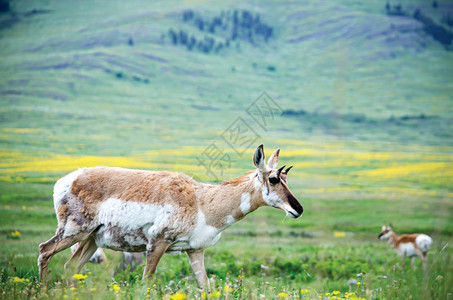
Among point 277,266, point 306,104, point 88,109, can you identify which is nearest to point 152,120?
point 88,109

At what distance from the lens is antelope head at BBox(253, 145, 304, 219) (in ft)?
32.1

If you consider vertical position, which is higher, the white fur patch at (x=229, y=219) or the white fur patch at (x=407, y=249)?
the white fur patch at (x=229, y=219)

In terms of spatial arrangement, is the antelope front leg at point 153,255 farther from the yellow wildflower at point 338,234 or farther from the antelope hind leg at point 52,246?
the yellow wildflower at point 338,234

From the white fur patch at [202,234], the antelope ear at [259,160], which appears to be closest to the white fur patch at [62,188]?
the white fur patch at [202,234]

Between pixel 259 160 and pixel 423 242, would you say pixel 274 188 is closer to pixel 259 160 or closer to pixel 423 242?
pixel 259 160

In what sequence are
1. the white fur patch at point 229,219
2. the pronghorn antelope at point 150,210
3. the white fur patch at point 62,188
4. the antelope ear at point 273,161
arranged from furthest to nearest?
the antelope ear at point 273,161 < the white fur patch at point 229,219 < the white fur patch at point 62,188 < the pronghorn antelope at point 150,210

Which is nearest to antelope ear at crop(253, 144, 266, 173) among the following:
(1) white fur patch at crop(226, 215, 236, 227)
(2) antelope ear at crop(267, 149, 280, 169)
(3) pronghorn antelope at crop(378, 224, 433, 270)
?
(2) antelope ear at crop(267, 149, 280, 169)

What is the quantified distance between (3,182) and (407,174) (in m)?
49.7

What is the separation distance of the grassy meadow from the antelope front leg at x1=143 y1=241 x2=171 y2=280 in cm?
34

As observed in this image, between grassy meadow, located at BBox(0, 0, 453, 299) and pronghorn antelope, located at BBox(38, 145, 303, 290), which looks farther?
grassy meadow, located at BBox(0, 0, 453, 299)

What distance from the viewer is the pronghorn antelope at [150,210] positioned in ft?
32.3

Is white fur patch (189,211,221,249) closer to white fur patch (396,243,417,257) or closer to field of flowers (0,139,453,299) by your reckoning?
field of flowers (0,139,453,299)

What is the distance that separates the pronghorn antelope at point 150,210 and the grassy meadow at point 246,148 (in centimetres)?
69

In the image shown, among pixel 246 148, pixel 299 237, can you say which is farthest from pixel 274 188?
pixel 246 148
